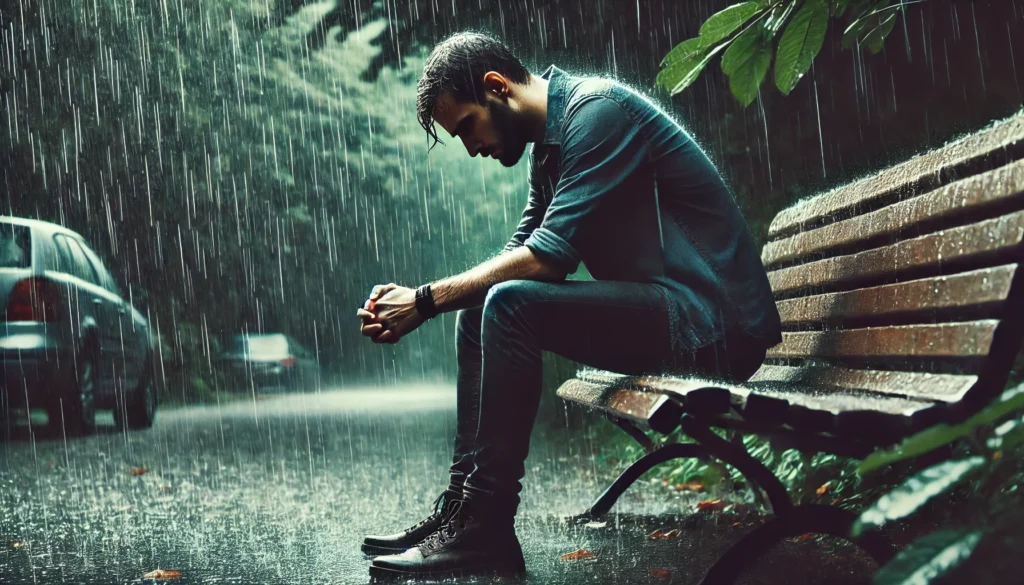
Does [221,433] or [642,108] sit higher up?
[642,108]

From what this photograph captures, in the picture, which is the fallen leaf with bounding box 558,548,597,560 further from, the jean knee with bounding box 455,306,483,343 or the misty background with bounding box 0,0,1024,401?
the misty background with bounding box 0,0,1024,401

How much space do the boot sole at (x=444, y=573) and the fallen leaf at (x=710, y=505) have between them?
1756 millimetres

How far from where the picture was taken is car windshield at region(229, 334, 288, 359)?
17312 mm

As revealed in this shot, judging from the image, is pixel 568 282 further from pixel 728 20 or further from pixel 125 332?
pixel 125 332

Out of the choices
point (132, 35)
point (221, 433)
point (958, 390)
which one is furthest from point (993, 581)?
point (132, 35)

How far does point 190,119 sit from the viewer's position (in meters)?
14.9

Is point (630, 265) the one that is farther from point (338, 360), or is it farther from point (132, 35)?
point (338, 360)

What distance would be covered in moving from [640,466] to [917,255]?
4.85 feet

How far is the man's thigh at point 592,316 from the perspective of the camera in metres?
2.86

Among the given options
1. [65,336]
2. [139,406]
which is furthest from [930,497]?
[139,406]

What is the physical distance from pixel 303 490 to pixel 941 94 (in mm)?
4230

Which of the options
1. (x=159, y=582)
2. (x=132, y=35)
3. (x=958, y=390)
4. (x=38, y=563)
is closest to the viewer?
(x=958, y=390)

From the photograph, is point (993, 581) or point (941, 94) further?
point (941, 94)

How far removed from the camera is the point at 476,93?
321cm
